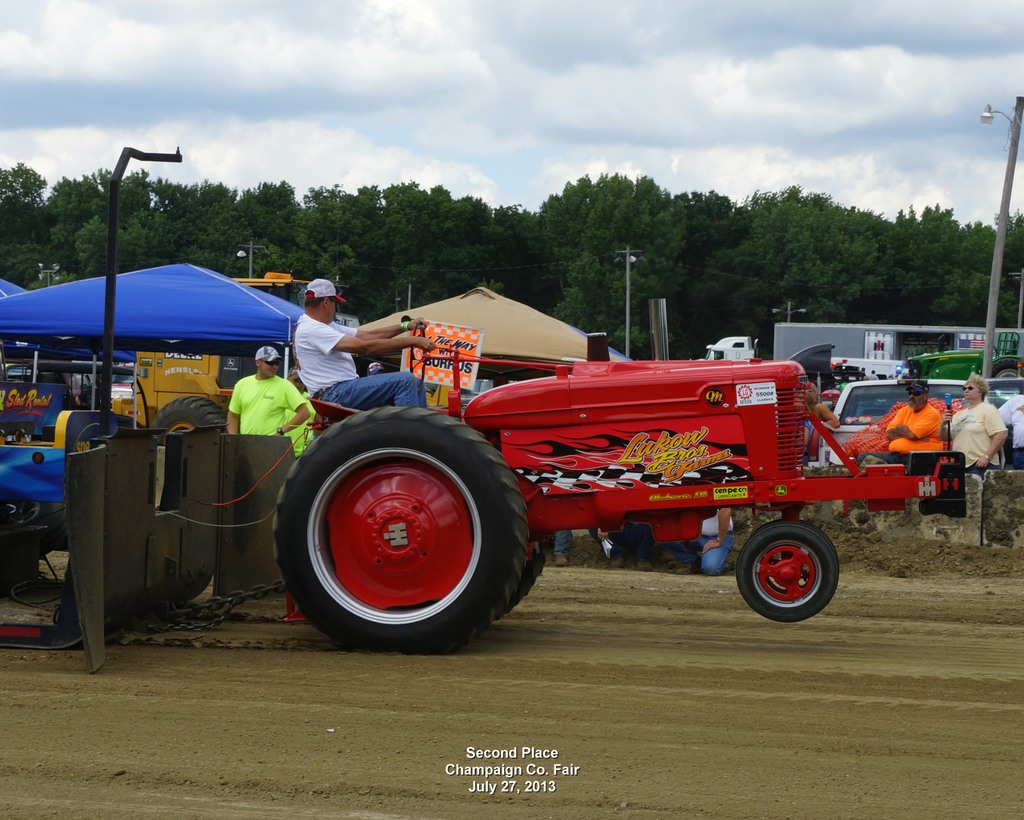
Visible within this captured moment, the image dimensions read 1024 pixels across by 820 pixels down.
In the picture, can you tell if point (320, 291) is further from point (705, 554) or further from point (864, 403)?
point (864, 403)

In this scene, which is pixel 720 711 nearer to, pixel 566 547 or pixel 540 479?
pixel 540 479

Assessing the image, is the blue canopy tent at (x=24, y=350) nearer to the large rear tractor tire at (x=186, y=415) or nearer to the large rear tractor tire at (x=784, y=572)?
the large rear tractor tire at (x=186, y=415)

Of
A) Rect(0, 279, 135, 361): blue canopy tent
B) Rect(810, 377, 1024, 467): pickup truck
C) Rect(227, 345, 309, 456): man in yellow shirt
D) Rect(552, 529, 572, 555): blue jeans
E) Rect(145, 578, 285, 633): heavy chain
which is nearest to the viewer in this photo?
Rect(145, 578, 285, 633): heavy chain

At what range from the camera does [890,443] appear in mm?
11398

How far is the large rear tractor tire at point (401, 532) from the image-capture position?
580 centimetres

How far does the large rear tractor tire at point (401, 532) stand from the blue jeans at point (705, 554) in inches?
169

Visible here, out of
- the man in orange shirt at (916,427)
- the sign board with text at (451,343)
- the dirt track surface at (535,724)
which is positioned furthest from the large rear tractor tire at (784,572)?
the man in orange shirt at (916,427)

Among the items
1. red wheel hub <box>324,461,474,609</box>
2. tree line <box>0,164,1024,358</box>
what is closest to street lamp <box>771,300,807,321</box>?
tree line <box>0,164,1024,358</box>

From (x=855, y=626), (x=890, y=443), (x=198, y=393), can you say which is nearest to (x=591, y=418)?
(x=855, y=626)

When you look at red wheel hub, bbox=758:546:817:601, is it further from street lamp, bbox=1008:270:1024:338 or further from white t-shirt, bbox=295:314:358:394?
street lamp, bbox=1008:270:1024:338

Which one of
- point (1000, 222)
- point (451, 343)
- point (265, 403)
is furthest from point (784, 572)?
point (1000, 222)

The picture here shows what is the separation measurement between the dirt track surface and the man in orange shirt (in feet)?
14.5

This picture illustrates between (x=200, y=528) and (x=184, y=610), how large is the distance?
0.48 metres

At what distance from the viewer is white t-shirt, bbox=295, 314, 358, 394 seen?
21.5 ft
